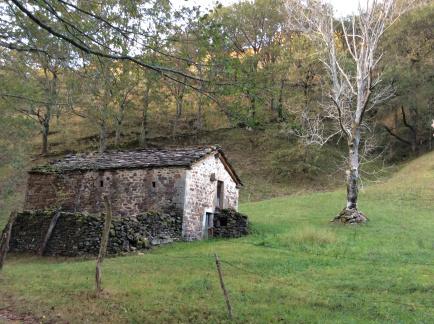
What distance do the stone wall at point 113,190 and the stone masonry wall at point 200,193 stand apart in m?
0.49

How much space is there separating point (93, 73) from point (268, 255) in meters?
7.43

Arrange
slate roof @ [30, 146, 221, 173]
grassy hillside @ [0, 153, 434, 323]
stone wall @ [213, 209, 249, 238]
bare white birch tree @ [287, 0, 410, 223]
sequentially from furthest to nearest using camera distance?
bare white birch tree @ [287, 0, 410, 223] → stone wall @ [213, 209, 249, 238] → slate roof @ [30, 146, 221, 173] → grassy hillside @ [0, 153, 434, 323]

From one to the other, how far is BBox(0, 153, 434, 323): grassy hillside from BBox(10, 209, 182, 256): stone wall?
2.18 ft

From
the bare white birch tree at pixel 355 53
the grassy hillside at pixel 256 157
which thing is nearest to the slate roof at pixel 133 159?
the bare white birch tree at pixel 355 53

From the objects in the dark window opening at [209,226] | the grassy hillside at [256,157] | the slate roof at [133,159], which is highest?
the grassy hillside at [256,157]

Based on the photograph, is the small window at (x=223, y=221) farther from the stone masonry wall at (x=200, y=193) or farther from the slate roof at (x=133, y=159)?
the slate roof at (x=133, y=159)

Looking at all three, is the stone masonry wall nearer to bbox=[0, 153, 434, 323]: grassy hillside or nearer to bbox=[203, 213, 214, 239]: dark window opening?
bbox=[203, 213, 214, 239]: dark window opening

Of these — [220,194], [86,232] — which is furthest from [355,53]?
[86,232]

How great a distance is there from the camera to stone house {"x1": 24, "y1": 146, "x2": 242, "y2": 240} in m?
18.2

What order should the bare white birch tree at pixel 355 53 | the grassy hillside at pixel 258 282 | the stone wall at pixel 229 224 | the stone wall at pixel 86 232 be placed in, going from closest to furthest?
the grassy hillside at pixel 258 282, the stone wall at pixel 86 232, the stone wall at pixel 229 224, the bare white birch tree at pixel 355 53

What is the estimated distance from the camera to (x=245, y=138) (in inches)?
1629

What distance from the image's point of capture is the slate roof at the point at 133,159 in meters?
18.5

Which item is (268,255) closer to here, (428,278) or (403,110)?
(428,278)

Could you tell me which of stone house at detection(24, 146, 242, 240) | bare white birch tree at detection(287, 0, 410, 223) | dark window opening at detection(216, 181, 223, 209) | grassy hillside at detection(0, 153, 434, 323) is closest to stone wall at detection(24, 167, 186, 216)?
stone house at detection(24, 146, 242, 240)
